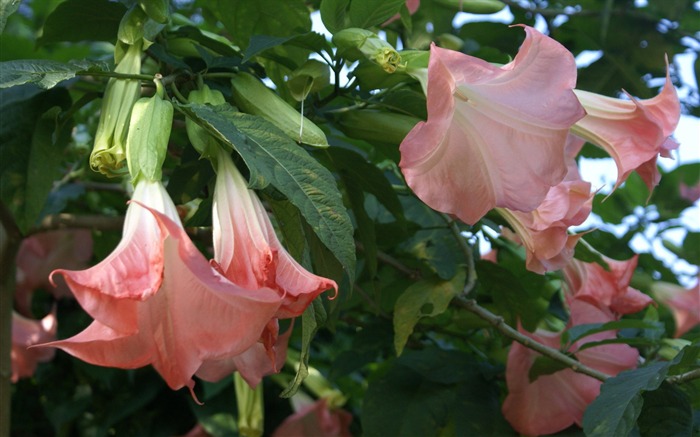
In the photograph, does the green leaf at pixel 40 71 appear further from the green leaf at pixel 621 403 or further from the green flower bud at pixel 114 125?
the green leaf at pixel 621 403

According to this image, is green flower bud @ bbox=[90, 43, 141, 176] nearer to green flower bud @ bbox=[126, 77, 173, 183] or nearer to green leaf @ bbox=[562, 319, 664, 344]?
green flower bud @ bbox=[126, 77, 173, 183]

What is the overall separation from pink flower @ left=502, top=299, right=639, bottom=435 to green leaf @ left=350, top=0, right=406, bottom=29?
1.47 feet

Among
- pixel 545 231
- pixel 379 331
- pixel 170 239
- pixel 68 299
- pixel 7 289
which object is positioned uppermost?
pixel 170 239

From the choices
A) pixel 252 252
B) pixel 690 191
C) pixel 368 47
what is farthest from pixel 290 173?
pixel 690 191

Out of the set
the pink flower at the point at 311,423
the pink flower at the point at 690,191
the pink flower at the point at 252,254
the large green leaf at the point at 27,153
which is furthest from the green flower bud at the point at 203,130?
the pink flower at the point at 690,191

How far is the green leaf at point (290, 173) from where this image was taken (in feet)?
2.14

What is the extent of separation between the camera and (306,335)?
71cm

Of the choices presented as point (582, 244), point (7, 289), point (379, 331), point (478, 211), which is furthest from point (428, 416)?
point (7, 289)

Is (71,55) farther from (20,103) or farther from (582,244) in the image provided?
(582,244)

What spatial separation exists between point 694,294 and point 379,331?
24.0 inches

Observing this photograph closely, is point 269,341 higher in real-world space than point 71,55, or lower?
higher

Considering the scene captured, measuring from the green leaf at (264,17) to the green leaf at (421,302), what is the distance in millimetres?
335

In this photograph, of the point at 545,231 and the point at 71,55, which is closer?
the point at 545,231

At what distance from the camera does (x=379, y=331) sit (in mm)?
1237
